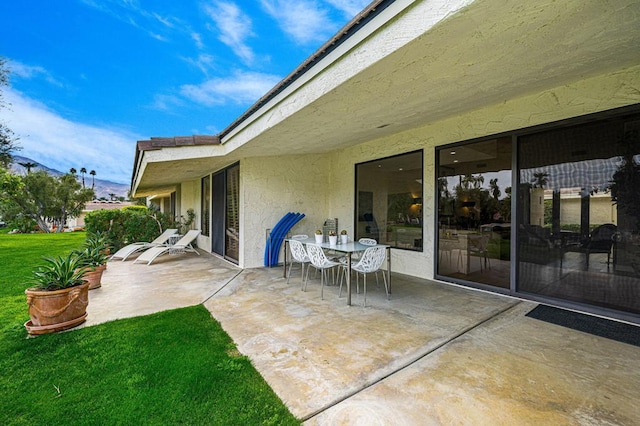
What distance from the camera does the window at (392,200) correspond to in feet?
19.8

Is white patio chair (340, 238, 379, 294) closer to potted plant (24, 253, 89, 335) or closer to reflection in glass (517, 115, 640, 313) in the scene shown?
reflection in glass (517, 115, 640, 313)

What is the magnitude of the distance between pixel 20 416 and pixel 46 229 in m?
31.4

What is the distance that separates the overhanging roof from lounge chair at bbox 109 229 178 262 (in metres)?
6.18

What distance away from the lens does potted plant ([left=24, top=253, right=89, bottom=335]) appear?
3.24m

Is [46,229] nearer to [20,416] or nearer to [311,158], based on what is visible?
[311,158]

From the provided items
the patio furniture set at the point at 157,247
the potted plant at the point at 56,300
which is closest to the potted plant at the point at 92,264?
the potted plant at the point at 56,300

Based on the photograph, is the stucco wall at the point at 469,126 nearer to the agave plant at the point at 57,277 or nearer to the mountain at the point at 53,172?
the agave plant at the point at 57,277

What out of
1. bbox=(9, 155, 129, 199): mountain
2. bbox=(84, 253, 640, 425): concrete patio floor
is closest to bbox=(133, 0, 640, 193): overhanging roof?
bbox=(84, 253, 640, 425): concrete patio floor

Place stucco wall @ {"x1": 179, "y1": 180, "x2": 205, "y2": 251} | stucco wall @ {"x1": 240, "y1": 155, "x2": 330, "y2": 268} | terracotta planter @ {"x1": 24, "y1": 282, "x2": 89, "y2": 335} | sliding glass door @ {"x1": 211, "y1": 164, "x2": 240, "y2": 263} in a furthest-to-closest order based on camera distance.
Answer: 1. stucco wall @ {"x1": 179, "y1": 180, "x2": 205, "y2": 251}
2. sliding glass door @ {"x1": 211, "y1": 164, "x2": 240, "y2": 263}
3. stucco wall @ {"x1": 240, "y1": 155, "x2": 330, "y2": 268}
4. terracotta planter @ {"x1": 24, "y1": 282, "x2": 89, "y2": 335}

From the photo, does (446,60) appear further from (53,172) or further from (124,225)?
(53,172)

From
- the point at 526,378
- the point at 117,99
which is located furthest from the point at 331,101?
the point at 117,99

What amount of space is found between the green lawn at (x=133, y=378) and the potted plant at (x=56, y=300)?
0.53ft

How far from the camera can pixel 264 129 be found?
15.1ft

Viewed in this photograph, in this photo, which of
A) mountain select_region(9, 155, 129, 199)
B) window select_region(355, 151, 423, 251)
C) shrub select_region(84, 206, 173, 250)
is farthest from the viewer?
mountain select_region(9, 155, 129, 199)
